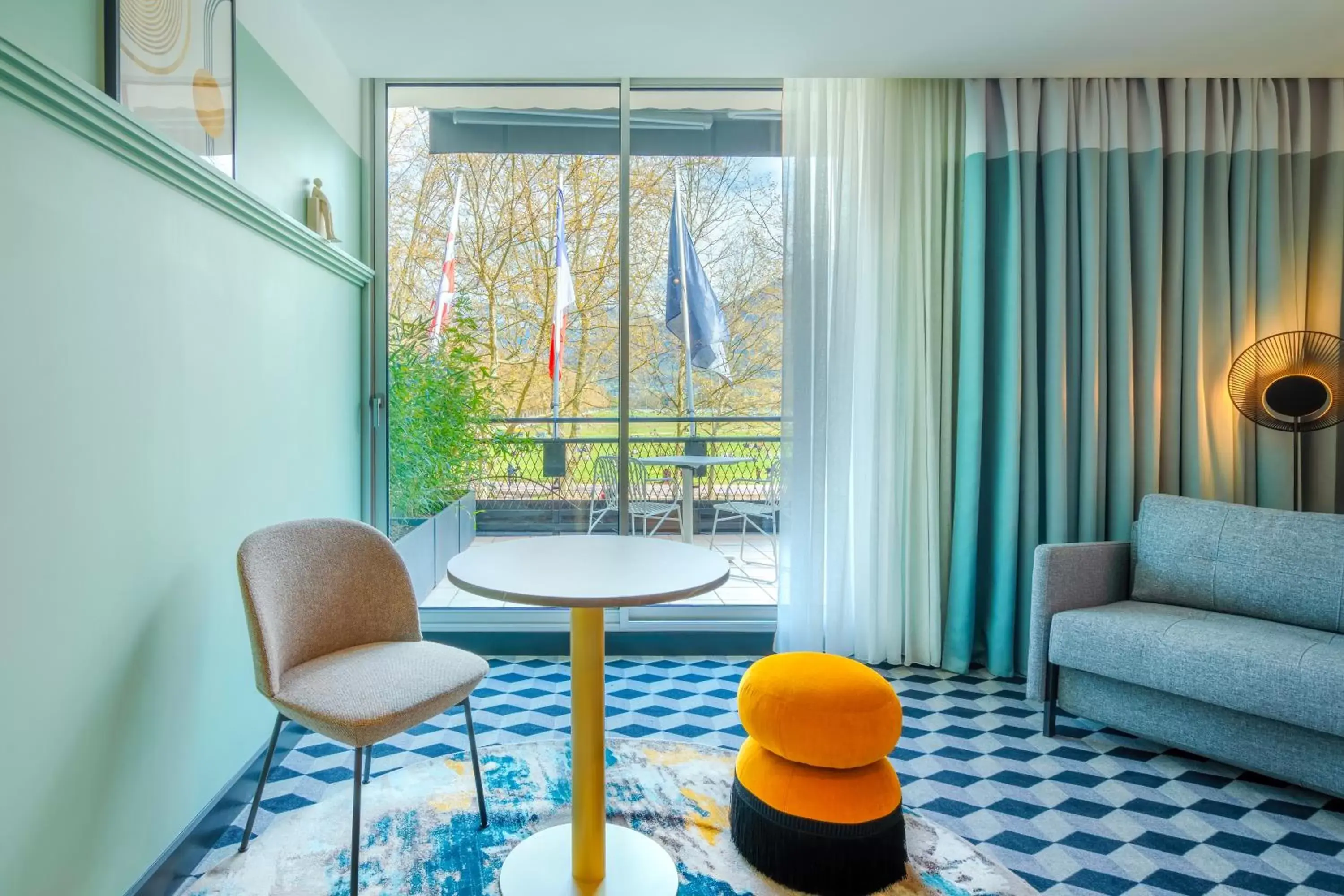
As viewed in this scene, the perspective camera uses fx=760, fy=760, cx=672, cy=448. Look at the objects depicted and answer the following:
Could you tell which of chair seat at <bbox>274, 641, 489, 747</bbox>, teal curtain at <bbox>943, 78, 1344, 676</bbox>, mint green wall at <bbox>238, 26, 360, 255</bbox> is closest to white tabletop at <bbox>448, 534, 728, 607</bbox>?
chair seat at <bbox>274, 641, 489, 747</bbox>

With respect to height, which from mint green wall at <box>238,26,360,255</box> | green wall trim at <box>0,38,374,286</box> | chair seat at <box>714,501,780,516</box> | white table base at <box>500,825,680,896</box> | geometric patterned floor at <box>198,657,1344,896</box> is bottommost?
geometric patterned floor at <box>198,657,1344,896</box>

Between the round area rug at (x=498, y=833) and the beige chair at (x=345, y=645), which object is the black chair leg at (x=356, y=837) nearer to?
the beige chair at (x=345, y=645)

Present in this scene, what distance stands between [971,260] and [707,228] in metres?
1.14

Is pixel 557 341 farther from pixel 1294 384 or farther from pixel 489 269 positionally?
pixel 1294 384

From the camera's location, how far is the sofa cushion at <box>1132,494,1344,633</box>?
2410 millimetres

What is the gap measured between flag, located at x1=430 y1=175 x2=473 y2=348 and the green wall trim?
99 centimetres

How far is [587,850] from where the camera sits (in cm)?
172

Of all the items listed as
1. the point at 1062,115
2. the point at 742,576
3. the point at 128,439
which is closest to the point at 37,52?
the point at 128,439

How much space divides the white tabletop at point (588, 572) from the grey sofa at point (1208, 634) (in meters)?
1.48

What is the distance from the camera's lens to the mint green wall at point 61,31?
1.26m

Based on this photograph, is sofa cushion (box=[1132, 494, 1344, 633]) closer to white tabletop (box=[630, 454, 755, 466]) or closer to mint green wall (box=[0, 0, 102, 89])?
white tabletop (box=[630, 454, 755, 466])

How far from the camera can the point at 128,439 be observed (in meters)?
1.59

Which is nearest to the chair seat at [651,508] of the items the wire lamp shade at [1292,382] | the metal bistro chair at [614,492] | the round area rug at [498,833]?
the metal bistro chair at [614,492]

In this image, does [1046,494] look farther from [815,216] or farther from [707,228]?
[707,228]
